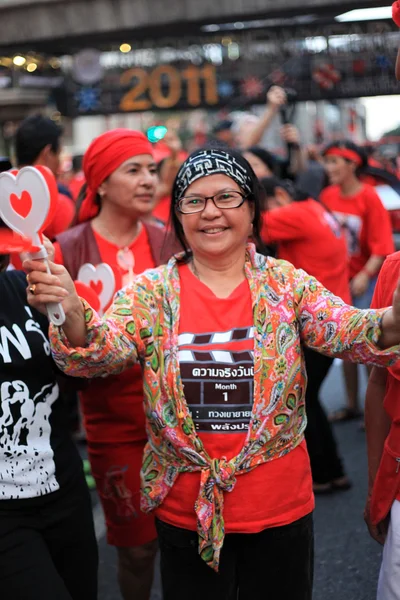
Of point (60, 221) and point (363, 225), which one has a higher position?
point (60, 221)

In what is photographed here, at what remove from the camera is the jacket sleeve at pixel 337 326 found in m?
2.21

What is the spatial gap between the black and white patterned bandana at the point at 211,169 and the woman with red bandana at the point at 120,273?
0.56m

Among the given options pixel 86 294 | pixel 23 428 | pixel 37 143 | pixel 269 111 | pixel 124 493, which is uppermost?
pixel 269 111

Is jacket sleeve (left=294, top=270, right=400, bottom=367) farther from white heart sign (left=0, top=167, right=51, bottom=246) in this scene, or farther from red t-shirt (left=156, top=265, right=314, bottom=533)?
white heart sign (left=0, top=167, right=51, bottom=246)

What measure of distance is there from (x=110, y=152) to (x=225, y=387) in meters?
1.64

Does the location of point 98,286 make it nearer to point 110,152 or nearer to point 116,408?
point 116,408

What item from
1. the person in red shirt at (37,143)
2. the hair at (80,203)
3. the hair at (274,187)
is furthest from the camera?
the hair at (274,187)

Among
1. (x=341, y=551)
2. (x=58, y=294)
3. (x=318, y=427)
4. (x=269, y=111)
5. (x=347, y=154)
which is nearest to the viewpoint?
(x=58, y=294)

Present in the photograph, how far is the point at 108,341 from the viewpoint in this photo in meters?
2.24

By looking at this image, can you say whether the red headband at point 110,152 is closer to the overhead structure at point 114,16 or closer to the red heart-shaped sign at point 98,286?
the red heart-shaped sign at point 98,286

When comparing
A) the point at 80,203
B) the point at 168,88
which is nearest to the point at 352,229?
the point at 80,203

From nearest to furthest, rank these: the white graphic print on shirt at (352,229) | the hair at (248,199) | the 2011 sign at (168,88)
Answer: the hair at (248,199)
the white graphic print on shirt at (352,229)
the 2011 sign at (168,88)

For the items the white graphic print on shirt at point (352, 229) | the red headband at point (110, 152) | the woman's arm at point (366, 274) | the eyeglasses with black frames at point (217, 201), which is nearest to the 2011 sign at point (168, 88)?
the white graphic print on shirt at point (352, 229)

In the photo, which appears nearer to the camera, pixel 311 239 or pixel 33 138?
pixel 33 138
